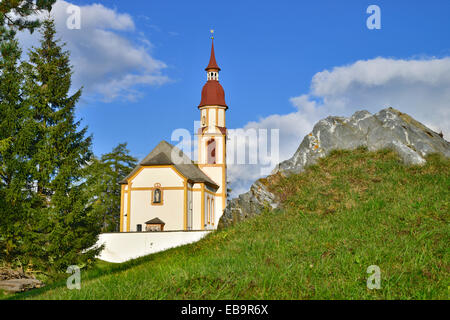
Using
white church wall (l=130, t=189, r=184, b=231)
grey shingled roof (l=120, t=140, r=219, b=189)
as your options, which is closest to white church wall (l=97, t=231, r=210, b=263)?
white church wall (l=130, t=189, r=184, b=231)

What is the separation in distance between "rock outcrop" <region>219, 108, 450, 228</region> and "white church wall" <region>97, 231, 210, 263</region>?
13873 mm

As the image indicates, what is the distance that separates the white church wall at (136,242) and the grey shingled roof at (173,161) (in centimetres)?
1079

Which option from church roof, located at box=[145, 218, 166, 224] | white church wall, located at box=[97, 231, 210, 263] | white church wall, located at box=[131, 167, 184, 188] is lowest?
white church wall, located at box=[97, 231, 210, 263]

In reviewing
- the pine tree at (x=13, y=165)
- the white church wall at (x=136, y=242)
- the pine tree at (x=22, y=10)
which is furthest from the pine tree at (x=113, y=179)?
the pine tree at (x=22, y=10)

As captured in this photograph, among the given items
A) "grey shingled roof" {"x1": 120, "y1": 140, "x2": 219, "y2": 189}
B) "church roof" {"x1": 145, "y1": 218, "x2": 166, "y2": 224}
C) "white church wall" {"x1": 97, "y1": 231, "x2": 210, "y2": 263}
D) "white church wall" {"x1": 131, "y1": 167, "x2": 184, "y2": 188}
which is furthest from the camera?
"grey shingled roof" {"x1": 120, "y1": 140, "x2": 219, "y2": 189}

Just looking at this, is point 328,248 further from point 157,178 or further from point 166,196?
point 157,178

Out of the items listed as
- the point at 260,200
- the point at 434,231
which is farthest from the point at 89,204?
the point at 434,231

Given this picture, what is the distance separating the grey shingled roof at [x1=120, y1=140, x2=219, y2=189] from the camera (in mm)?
38594

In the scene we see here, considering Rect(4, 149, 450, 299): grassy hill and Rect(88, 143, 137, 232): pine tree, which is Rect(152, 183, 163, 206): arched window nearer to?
Rect(88, 143, 137, 232): pine tree

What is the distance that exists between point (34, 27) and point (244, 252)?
11.6 m

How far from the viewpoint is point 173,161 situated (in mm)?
40281

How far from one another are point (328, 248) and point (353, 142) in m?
7.55
